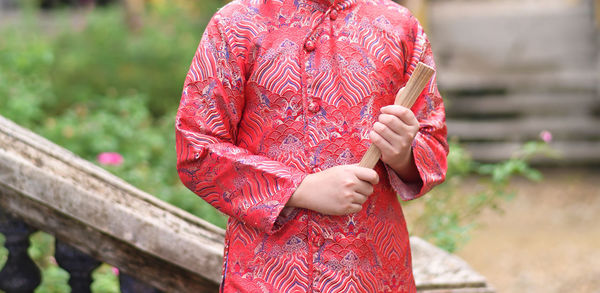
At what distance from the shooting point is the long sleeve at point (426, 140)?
1.69m

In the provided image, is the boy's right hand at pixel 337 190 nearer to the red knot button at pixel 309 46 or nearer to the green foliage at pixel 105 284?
the red knot button at pixel 309 46

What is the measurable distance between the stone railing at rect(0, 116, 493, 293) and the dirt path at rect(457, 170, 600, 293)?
9.01ft

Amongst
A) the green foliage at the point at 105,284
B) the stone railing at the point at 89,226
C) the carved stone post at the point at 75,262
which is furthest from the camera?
the green foliage at the point at 105,284

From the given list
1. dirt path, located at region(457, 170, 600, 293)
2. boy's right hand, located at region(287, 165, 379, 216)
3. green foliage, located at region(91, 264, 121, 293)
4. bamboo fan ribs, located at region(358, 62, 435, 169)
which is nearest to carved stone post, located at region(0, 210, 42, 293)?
green foliage, located at region(91, 264, 121, 293)

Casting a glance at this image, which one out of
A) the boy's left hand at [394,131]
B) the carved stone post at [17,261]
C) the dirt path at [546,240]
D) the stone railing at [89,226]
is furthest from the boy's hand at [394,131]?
the dirt path at [546,240]

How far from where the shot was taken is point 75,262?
82.2 inches

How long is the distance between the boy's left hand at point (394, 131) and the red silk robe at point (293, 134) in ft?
0.27

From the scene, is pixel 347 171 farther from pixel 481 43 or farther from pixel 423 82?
pixel 481 43

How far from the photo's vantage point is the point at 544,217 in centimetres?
620

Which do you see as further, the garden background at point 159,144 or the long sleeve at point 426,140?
the garden background at point 159,144

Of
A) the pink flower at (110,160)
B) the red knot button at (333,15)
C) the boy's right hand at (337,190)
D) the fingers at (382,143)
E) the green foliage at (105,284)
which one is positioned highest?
the red knot button at (333,15)

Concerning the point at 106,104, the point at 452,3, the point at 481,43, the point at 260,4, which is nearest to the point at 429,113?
the point at 260,4

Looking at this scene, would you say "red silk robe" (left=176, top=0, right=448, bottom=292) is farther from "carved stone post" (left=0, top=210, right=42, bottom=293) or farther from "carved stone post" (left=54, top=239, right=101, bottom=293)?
"carved stone post" (left=0, top=210, right=42, bottom=293)

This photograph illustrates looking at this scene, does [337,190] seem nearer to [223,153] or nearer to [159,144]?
[223,153]
